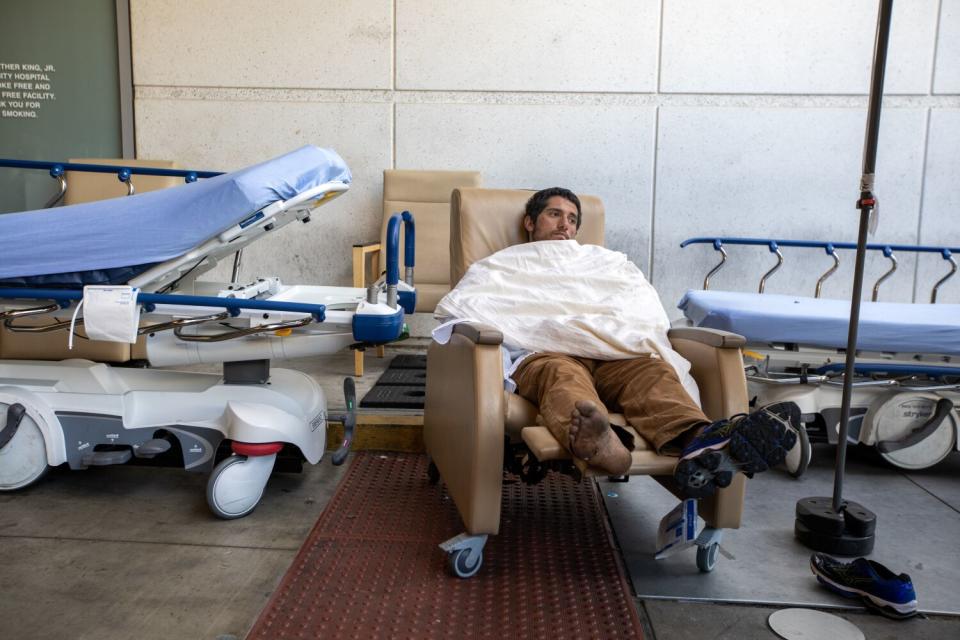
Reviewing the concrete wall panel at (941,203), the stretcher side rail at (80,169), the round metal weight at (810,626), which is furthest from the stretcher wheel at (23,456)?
the concrete wall panel at (941,203)

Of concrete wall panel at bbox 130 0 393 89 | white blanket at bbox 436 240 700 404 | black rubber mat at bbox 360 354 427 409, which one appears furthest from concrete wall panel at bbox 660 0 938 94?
black rubber mat at bbox 360 354 427 409

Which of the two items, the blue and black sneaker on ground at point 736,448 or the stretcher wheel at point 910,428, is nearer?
the blue and black sneaker on ground at point 736,448

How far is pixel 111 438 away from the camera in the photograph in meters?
2.22

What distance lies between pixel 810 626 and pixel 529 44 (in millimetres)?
3275

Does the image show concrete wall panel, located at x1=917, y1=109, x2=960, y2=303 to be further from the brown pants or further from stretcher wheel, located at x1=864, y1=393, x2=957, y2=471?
the brown pants

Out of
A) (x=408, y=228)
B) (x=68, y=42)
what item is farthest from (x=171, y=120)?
(x=408, y=228)

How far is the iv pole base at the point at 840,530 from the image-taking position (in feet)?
6.61

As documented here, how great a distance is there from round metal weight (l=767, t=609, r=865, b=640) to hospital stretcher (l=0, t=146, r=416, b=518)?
1241 mm

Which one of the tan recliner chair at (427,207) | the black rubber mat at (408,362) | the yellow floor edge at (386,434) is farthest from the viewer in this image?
the tan recliner chair at (427,207)

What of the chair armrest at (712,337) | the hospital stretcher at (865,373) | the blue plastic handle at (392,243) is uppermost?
the blue plastic handle at (392,243)

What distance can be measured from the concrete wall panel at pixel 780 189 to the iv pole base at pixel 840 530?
7.32ft

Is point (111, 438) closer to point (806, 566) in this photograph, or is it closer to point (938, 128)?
point (806, 566)

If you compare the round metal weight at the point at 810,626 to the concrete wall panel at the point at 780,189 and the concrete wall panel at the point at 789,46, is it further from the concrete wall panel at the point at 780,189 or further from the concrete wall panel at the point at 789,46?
the concrete wall panel at the point at 789,46

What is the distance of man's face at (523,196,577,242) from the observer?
8.48 feet
